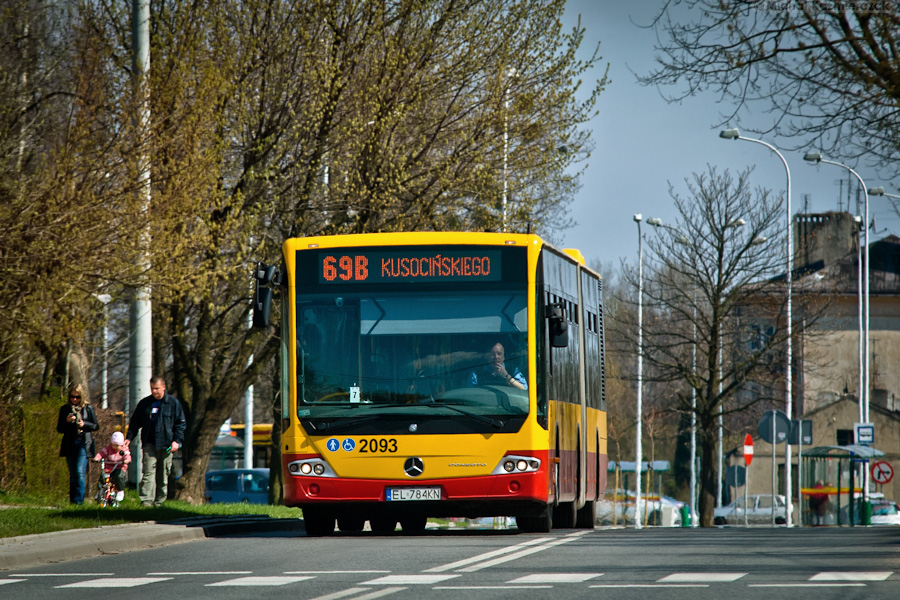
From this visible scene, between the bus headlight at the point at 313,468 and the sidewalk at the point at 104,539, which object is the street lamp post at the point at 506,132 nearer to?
the sidewalk at the point at 104,539

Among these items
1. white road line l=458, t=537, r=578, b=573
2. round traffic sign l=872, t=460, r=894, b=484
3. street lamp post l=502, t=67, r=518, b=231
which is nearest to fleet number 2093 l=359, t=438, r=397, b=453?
white road line l=458, t=537, r=578, b=573

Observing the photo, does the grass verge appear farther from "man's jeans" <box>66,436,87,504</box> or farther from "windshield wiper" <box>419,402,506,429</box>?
"windshield wiper" <box>419,402,506,429</box>

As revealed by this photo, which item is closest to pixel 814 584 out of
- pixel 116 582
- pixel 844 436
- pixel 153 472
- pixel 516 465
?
pixel 116 582

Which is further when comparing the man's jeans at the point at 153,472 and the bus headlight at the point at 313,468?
the man's jeans at the point at 153,472

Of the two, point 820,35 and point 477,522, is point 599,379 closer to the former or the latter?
point 820,35

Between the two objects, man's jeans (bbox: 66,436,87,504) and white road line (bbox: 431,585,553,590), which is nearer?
white road line (bbox: 431,585,553,590)

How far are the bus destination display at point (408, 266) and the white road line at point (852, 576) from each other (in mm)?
6243

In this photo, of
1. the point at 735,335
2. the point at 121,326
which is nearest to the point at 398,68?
the point at 121,326

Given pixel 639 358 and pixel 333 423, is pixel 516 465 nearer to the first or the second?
pixel 333 423

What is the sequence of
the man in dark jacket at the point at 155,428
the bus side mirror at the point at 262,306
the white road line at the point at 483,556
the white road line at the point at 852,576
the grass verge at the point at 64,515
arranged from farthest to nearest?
the man in dark jacket at the point at 155,428 < the bus side mirror at the point at 262,306 < the grass verge at the point at 64,515 < the white road line at the point at 483,556 < the white road line at the point at 852,576

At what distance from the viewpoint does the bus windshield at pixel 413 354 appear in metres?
15.5

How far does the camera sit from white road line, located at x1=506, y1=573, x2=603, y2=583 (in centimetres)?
991

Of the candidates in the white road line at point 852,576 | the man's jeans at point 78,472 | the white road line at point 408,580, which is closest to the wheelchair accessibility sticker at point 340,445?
the white road line at point 408,580

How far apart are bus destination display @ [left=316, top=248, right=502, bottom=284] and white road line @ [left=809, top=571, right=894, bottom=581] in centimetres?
624
